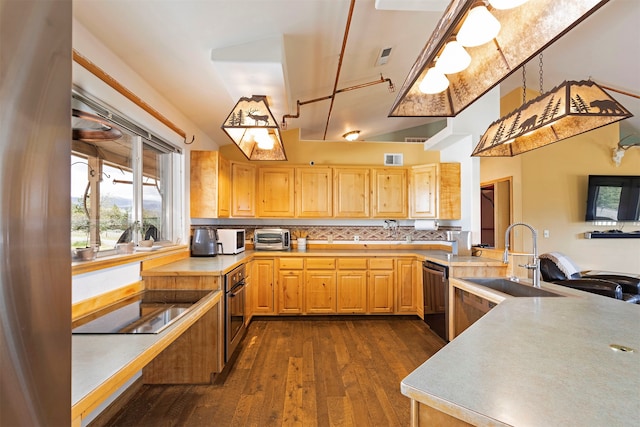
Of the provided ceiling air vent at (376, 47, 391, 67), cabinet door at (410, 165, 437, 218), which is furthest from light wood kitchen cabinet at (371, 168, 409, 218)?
ceiling air vent at (376, 47, 391, 67)

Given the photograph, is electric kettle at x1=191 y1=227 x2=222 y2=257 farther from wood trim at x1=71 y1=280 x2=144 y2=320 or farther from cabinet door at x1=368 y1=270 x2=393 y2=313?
cabinet door at x1=368 y1=270 x2=393 y2=313

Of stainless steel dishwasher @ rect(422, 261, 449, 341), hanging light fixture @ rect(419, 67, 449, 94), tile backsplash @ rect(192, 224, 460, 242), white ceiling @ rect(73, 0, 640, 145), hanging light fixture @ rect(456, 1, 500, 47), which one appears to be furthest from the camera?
tile backsplash @ rect(192, 224, 460, 242)

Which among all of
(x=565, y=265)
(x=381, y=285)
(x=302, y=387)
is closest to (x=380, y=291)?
(x=381, y=285)

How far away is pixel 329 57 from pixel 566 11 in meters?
1.91

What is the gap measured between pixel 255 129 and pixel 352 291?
7.91 ft

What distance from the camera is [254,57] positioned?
6.86 feet

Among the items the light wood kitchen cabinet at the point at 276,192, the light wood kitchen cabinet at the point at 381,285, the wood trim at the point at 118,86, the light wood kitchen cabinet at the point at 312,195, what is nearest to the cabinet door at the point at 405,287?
the light wood kitchen cabinet at the point at 381,285

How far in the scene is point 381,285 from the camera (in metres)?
3.78

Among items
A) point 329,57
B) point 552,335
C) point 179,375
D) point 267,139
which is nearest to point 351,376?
point 179,375

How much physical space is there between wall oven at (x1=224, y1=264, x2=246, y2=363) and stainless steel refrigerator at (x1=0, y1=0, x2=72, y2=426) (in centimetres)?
212

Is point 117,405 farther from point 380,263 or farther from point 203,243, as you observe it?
point 380,263

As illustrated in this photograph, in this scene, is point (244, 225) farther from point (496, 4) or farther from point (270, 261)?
point (496, 4)

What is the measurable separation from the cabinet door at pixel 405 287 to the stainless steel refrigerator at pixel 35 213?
3674mm

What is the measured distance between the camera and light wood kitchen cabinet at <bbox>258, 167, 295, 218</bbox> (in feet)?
13.7
